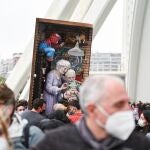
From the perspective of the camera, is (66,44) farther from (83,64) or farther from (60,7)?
(60,7)

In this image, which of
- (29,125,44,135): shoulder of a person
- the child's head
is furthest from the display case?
(29,125,44,135): shoulder of a person

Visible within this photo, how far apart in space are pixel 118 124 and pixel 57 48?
5962mm

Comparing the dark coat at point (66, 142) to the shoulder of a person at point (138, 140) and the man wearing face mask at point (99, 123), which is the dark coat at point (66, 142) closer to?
the man wearing face mask at point (99, 123)

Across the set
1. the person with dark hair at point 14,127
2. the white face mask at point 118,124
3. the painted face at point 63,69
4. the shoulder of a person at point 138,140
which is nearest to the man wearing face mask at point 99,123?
the white face mask at point 118,124

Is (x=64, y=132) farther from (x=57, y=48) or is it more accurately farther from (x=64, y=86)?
(x=57, y=48)

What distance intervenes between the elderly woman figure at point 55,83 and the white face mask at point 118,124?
18.2ft

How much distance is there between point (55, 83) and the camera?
28.5ft

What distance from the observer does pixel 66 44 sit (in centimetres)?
899

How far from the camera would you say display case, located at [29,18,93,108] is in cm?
858

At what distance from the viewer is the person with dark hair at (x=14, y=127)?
3.79m

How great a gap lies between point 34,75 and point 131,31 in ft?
78.9

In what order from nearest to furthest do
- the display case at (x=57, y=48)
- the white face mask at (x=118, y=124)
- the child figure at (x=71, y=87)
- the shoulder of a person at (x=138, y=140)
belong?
the white face mask at (x=118, y=124) → the shoulder of a person at (x=138, y=140) → the display case at (x=57, y=48) → the child figure at (x=71, y=87)

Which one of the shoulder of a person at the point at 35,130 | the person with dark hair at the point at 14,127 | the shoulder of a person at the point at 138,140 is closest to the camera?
the shoulder of a person at the point at 138,140

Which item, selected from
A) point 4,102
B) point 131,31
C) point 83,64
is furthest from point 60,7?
point 131,31
